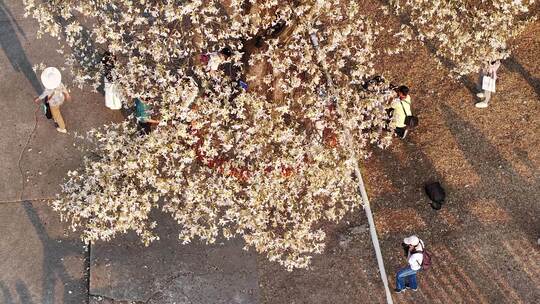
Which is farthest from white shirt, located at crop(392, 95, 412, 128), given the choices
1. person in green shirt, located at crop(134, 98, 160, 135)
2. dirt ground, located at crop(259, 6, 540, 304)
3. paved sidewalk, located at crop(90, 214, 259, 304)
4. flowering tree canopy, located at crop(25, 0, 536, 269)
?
person in green shirt, located at crop(134, 98, 160, 135)

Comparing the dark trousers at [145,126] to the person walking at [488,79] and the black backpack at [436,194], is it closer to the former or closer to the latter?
the black backpack at [436,194]

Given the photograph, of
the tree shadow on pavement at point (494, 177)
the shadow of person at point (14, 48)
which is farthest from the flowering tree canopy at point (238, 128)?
the shadow of person at point (14, 48)

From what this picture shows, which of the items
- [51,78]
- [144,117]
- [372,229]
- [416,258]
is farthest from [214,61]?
[416,258]

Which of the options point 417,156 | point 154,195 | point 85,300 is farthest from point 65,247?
point 417,156

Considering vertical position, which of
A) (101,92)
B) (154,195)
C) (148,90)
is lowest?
(154,195)

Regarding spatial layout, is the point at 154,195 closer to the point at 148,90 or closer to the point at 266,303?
the point at 148,90
